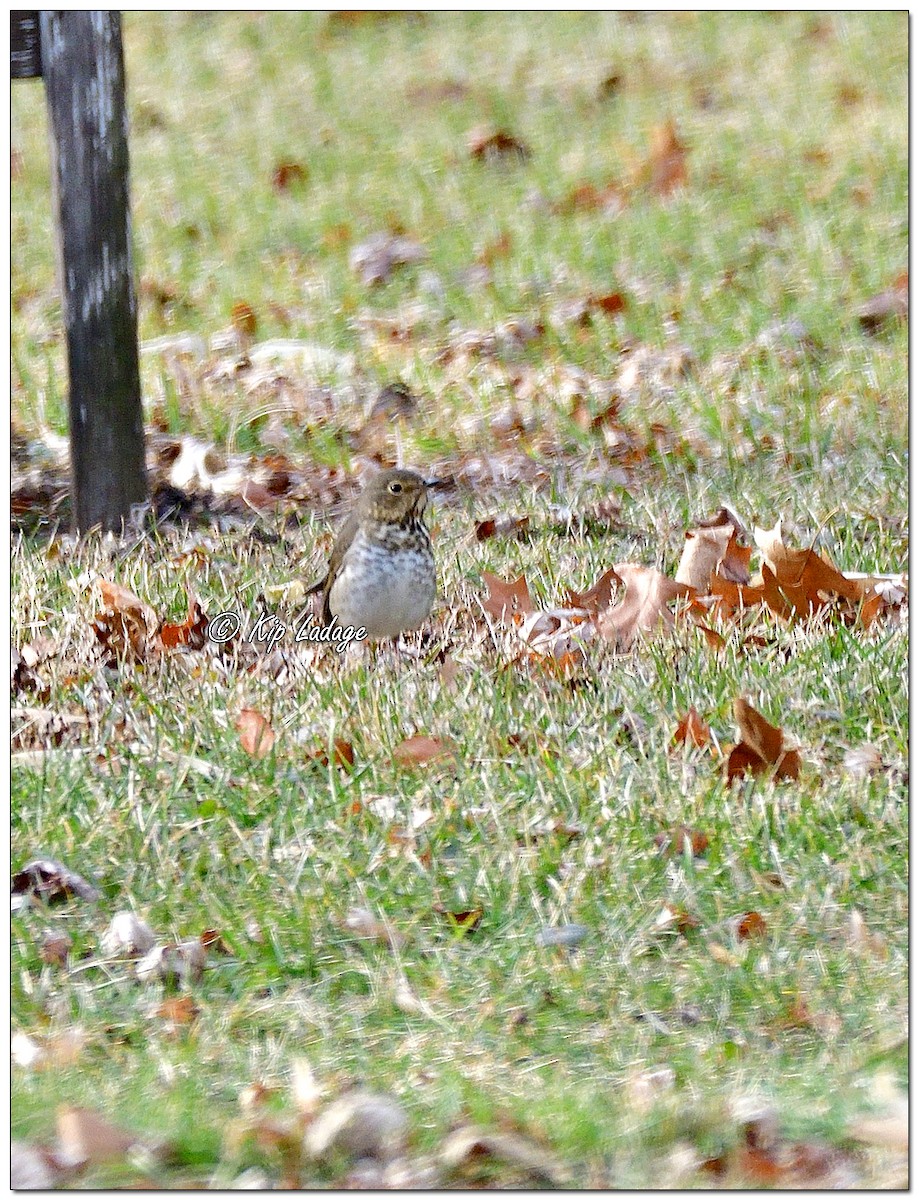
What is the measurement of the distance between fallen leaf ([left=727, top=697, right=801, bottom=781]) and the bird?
1.03 metres

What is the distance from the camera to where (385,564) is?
4.66 metres

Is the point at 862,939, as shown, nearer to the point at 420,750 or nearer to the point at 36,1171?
the point at 420,750

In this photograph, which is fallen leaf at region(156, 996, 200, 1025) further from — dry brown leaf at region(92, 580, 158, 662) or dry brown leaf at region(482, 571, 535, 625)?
dry brown leaf at region(482, 571, 535, 625)

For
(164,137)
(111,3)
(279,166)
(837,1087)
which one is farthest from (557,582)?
(164,137)

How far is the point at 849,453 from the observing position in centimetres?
611

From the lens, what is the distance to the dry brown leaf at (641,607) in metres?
4.80

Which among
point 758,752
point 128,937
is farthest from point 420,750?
point 128,937

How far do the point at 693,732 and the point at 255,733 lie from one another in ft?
3.49

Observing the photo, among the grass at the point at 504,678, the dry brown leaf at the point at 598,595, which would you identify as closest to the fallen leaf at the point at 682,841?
the grass at the point at 504,678

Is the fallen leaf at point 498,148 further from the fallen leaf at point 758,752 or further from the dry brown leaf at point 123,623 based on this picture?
the fallen leaf at point 758,752

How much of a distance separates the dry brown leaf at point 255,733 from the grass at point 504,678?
0.14 ft

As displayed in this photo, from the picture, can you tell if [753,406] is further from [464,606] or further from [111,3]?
[111,3]

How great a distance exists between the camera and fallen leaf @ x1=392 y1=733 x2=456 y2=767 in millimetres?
4121

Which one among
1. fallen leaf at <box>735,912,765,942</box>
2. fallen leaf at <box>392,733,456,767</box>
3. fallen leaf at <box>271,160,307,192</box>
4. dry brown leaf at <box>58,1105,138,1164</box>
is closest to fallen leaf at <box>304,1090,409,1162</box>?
dry brown leaf at <box>58,1105,138,1164</box>
